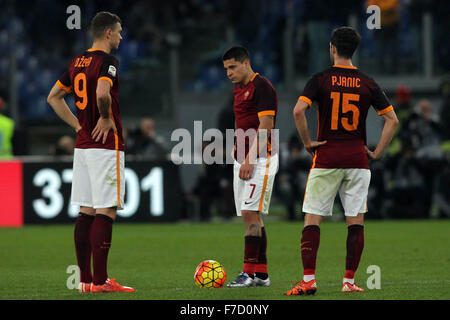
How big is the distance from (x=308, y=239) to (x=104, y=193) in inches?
64.2

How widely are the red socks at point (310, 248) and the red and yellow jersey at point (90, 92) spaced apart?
5.36 ft

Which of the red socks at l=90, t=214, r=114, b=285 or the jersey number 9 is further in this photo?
the jersey number 9

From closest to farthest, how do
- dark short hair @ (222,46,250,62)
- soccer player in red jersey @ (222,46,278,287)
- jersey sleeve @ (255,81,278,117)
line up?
jersey sleeve @ (255,81,278,117) → soccer player in red jersey @ (222,46,278,287) → dark short hair @ (222,46,250,62)

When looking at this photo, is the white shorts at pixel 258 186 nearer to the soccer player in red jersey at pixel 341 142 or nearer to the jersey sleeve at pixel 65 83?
the soccer player in red jersey at pixel 341 142

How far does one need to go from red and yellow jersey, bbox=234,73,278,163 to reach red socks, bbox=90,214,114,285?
54.3 inches

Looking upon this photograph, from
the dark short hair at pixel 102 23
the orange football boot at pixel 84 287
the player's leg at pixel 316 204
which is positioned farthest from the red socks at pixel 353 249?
the dark short hair at pixel 102 23

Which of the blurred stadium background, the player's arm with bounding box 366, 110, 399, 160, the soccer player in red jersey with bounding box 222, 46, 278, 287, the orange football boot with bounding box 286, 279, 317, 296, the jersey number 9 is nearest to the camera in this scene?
the orange football boot with bounding box 286, 279, 317, 296

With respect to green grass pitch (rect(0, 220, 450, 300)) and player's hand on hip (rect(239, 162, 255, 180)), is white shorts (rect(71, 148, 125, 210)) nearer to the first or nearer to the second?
green grass pitch (rect(0, 220, 450, 300))

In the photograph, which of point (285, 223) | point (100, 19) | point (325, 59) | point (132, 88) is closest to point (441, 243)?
point (285, 223)

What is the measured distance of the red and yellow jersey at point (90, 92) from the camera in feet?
23.7

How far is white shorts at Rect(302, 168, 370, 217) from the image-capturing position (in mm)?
7062

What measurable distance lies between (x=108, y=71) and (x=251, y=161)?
58.8 inches

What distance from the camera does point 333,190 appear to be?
710cm

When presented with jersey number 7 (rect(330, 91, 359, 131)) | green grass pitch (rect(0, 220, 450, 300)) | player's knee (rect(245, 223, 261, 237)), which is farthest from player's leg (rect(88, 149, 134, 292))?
jersey number 7 (rect(330, 91, 359, 131))
